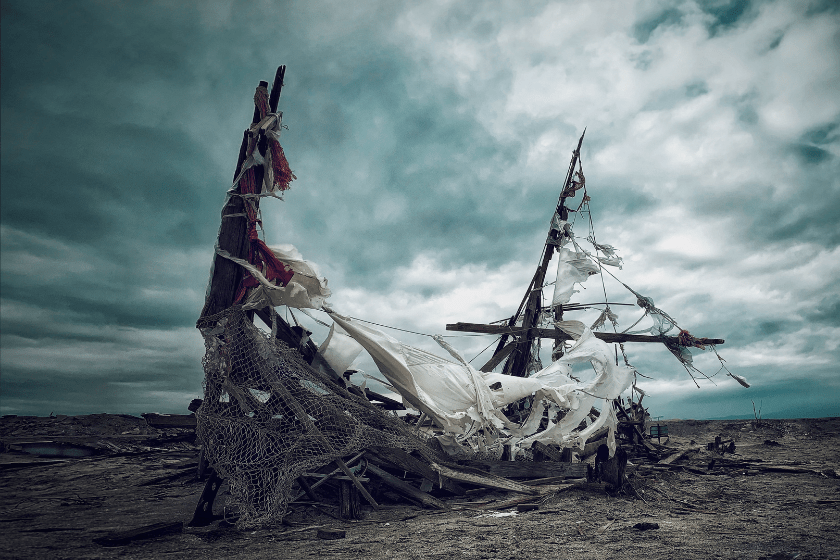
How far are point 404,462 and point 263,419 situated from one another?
2865 mm

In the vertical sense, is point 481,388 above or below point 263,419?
above

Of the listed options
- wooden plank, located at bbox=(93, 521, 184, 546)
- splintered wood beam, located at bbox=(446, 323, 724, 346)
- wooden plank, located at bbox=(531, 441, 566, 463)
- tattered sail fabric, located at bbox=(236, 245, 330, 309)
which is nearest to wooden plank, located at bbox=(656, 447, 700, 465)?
splintered wood beam, located at bbox=(446, 323, 724, 346)

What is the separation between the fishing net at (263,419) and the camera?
20.4ft

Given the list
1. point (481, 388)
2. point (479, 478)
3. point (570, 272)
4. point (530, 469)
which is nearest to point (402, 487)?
point (479, 478)

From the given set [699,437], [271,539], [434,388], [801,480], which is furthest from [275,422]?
[699,437]

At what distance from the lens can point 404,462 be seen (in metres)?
8.16

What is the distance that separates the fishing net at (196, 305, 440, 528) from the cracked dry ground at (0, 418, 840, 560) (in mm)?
632

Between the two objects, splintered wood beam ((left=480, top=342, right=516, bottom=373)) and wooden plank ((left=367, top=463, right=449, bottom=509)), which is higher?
splintered wood beam ((left=480, top=342, right=516, bottom=373))

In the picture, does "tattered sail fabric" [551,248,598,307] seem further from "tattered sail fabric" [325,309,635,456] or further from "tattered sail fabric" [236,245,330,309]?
"tattered sail fabric" [236,245,330,309]

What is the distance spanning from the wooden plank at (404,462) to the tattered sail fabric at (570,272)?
310 inches

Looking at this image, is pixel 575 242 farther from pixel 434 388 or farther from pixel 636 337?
pixel 434 388

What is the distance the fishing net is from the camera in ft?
20.4

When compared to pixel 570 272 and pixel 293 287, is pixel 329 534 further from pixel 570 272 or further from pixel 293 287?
pixel 570 272

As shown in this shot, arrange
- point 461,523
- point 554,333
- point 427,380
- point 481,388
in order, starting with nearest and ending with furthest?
point 461,523 < point 427,380 < point 481,388 < point 554,333
